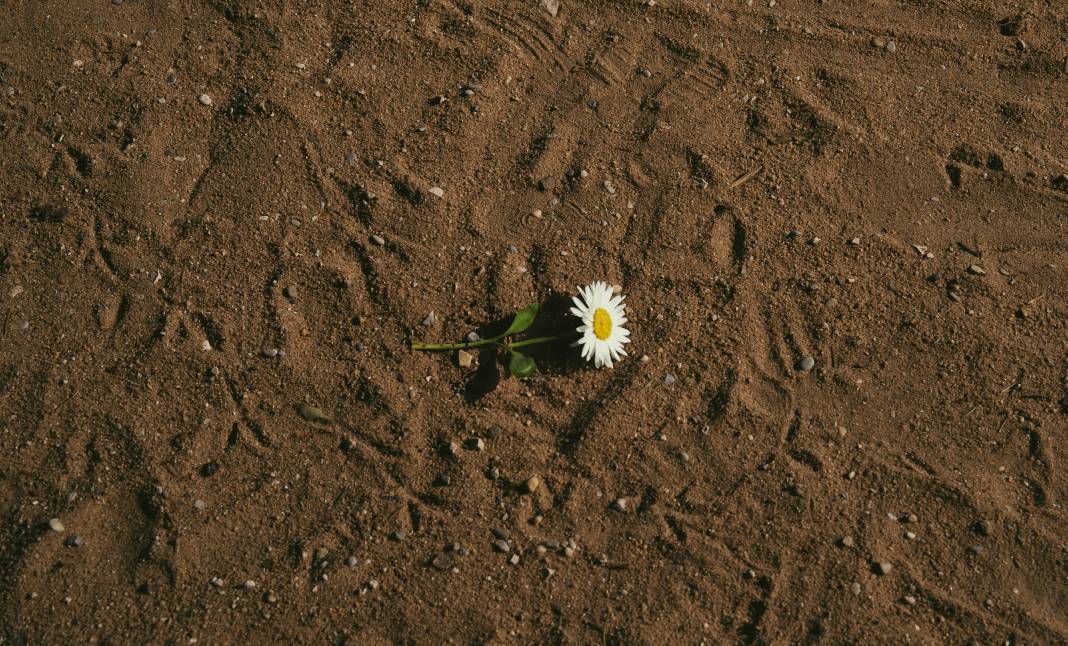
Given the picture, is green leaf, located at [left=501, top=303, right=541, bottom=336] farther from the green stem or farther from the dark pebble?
the dark pebble

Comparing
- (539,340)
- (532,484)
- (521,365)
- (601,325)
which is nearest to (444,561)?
(532,484)

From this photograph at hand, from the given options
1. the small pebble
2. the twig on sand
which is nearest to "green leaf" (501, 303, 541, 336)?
the small pebble

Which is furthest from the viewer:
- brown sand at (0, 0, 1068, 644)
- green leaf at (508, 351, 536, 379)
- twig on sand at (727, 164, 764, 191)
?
twig on sand at (727, 164, 764, 191)

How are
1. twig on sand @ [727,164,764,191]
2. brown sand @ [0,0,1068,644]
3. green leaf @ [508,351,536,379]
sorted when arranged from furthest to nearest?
twig on sand @ [727,164,764,191]
green leaf @ [508,351,536,379]
brown sand @ [0,0,1068,644]

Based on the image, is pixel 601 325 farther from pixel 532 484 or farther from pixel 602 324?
pixel 532 484

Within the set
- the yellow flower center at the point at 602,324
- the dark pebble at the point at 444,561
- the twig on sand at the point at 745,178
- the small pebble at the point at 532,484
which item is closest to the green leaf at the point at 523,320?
the yellow flower center at the point at 602,324

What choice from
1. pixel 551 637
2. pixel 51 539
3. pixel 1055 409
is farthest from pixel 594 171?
pixel 51 539
